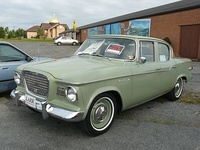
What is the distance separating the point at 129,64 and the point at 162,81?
1209 mm

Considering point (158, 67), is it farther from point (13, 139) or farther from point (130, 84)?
point (13, 139)

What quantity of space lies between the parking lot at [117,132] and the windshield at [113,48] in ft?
4.31

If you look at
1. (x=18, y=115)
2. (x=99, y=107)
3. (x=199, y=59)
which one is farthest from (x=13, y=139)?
(x=199, y=59)

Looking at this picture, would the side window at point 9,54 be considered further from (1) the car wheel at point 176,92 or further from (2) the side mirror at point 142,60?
(1) the car wheel at point 176,92

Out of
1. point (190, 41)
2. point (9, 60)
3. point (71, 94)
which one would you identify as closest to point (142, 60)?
point (71, 94)

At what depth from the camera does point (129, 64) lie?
388cm

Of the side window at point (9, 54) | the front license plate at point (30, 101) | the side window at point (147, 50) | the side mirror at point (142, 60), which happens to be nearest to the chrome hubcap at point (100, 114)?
the front license plate at point (30, 101)

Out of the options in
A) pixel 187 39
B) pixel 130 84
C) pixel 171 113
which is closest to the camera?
pixel 130 84

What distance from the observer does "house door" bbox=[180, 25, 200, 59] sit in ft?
46.5

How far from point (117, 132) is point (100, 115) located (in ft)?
1.53

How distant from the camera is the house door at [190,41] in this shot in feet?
46.5

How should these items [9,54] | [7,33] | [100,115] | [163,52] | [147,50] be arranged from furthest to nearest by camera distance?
[7,33], [9,54], [163,52], [147,50], [100,115]

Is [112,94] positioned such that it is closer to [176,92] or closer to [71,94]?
[71,94]

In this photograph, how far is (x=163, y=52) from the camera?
4.99m
